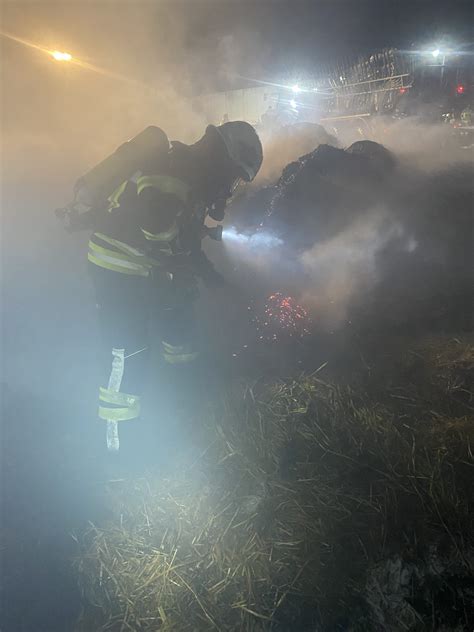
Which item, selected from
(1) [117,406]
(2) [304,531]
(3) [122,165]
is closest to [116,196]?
(3) [122,165]

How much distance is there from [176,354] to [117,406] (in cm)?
65

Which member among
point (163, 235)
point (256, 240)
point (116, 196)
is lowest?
point (256, 240)

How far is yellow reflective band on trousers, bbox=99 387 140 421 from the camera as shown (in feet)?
9.00

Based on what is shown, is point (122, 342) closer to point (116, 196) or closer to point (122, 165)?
point (116, 196)

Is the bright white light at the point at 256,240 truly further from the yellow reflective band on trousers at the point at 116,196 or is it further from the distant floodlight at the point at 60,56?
the distant floodlight at the point at 60,56

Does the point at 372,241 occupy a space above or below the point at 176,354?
above

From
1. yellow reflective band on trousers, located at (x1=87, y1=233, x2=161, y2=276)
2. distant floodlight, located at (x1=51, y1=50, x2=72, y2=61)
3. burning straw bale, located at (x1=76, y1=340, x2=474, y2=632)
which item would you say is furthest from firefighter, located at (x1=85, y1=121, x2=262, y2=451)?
distant floodlight, located at (x1=51, y1=50, x2=72, y2=61)

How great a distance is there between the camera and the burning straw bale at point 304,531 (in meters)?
1.96

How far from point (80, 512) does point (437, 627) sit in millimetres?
2057

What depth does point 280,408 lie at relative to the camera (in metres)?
3.01

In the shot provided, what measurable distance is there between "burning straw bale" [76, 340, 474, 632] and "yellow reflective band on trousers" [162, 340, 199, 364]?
665 mm

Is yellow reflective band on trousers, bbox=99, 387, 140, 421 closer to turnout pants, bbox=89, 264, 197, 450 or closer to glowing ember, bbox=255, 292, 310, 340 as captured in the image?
turnout pants, bbox=89, 264, 197, 450

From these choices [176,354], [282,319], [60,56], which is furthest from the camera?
[60,56]

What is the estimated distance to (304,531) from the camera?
2.20 meters
